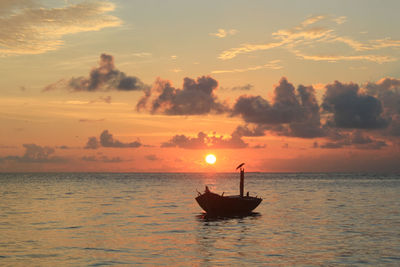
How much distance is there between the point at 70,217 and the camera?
51.2 meters

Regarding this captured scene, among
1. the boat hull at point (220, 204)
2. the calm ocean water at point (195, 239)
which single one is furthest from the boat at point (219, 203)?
the calm ocean water at point (195, 239)

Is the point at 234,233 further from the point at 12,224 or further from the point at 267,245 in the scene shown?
the point at 12,224

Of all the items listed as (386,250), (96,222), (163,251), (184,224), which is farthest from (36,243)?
(386,250)

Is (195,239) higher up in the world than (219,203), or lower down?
lower down

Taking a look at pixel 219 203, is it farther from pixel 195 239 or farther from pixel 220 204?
pixel 195 239

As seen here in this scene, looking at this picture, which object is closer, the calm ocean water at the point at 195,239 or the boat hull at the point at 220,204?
the calm ocean water at the point at 195,239

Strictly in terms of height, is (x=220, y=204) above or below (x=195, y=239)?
above

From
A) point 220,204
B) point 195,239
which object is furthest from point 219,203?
point 195,239

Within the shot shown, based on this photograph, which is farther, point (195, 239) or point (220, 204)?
point (220, 204)

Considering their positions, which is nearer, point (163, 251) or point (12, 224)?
point (163, 251)

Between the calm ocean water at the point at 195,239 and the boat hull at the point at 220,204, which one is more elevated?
the boat hull at the point at 220,204

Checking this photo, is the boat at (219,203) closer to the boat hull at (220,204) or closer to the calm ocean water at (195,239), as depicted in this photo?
the boat hull at (220,204)

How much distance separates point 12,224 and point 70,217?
7.42m

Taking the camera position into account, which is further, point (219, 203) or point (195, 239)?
point (219, 203)
